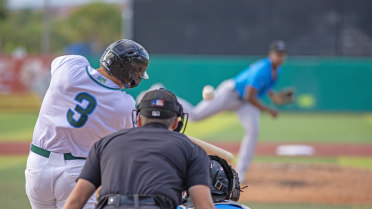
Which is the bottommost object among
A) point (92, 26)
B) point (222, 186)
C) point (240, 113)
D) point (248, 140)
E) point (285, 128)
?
point (222, 186)

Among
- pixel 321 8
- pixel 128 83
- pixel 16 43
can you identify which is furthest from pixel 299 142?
pixel 16 43

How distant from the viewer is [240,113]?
416 inches

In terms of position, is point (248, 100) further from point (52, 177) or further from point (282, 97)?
point (52, 177)

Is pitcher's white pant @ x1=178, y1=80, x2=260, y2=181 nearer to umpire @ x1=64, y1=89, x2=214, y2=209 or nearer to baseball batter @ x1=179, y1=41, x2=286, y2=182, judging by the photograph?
baseball batter @ x1=179, y1=41, x2=286, y2=182

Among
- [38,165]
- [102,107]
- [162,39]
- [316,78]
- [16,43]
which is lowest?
[38,165]

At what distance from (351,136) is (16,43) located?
49.0 metres

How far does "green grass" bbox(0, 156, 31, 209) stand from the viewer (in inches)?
331

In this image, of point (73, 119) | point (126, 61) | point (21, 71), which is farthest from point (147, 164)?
point (21, 71)

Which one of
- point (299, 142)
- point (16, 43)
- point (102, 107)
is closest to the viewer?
point (102, 107)

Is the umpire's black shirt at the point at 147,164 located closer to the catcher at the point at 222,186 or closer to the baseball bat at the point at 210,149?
the catcher at the point at 222,186

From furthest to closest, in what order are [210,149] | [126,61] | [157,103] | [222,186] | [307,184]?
1. [307,184]
2. [126,61]
3. [210,149]
4. [222,186]
5. [157,103]

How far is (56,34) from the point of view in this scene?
6662 centimetres

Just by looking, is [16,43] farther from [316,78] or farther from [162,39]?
[316,78]

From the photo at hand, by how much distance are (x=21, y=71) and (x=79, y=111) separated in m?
22.2
